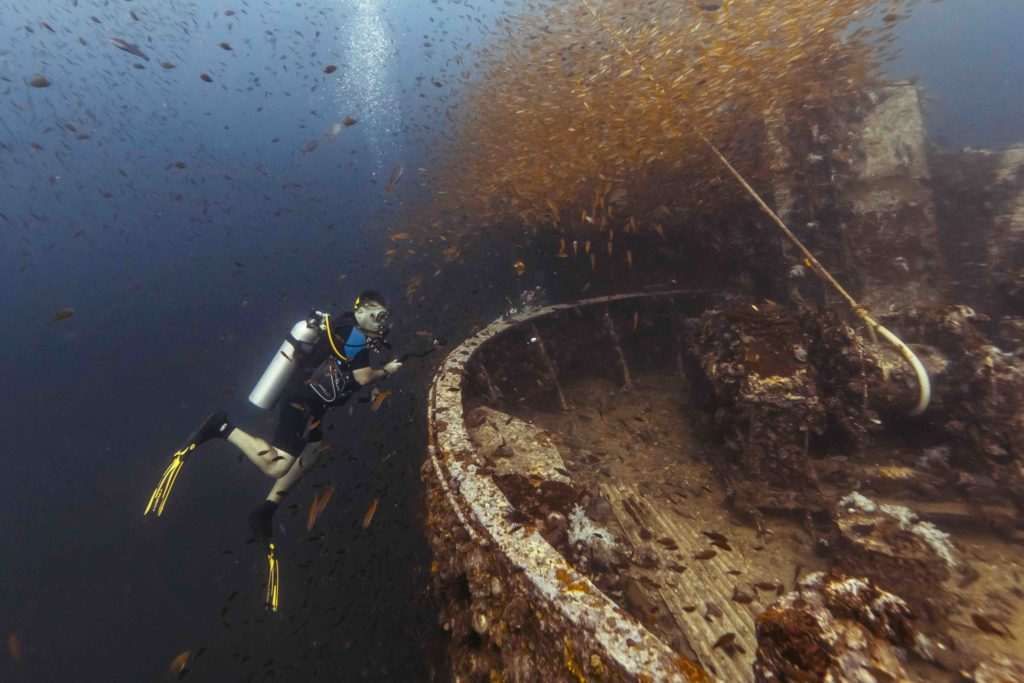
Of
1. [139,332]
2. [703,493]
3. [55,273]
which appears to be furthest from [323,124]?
[703,493]

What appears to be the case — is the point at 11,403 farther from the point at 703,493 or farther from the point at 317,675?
the point at 703,493

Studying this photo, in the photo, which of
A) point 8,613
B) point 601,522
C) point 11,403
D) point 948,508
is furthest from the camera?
point 11,403

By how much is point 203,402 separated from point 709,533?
1809 cm

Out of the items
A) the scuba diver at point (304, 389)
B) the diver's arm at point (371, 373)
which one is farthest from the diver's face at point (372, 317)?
the diver's arm at point (371, 373)

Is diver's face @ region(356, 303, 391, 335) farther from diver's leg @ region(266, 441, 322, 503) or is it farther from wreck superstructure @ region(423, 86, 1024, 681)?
diver's leg @ region(266, 441, 322, 503)

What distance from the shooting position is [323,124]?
7212 centimetres

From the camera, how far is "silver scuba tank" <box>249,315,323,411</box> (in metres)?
5.71

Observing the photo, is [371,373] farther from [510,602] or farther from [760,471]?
[760,471]

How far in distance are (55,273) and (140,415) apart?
3893 centimetres

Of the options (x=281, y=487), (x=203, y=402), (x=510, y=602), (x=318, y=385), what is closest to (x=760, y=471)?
(x=510, y=602)

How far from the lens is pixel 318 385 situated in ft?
17.6

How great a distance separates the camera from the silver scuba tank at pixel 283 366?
5.71m

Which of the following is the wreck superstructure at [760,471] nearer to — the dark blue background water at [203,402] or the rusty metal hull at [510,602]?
the rusty metal hull at [510,602]

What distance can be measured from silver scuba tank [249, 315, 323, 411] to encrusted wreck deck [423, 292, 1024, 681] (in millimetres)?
1895
